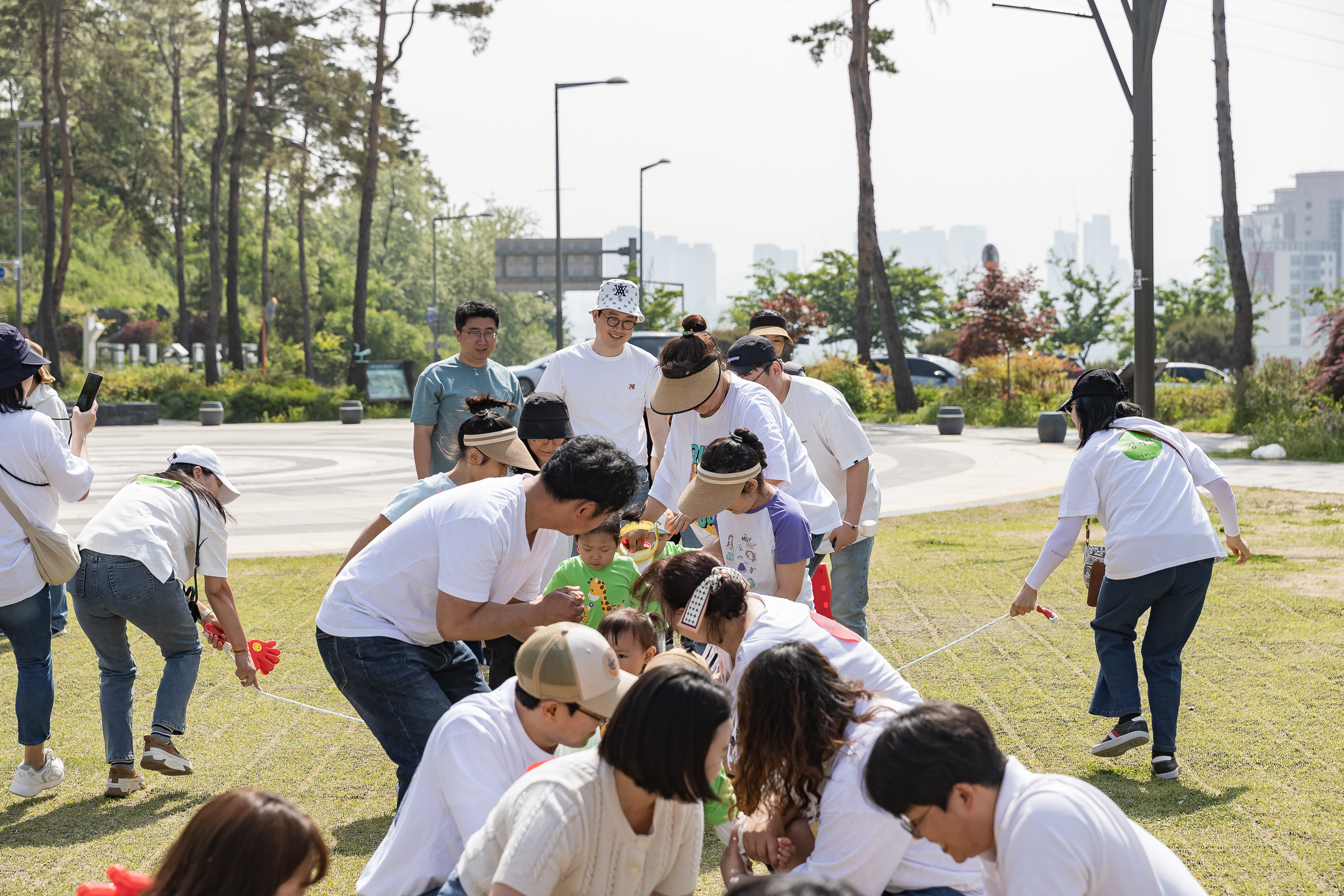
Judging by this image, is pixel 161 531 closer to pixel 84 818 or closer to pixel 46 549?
pixel 46 549

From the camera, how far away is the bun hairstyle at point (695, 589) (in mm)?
3271

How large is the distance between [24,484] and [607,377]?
2.79 m

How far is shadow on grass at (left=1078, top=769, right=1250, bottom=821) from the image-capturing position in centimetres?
440

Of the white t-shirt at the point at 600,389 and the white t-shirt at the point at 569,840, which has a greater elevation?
the white t-shirt at the point at 600,389

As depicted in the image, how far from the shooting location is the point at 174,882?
6.64 ft

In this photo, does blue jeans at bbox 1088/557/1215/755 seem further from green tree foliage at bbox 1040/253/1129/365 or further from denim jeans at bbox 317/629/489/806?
green tree foliage at bbox 1040/253/1129/365

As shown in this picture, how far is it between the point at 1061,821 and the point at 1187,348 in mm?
55189

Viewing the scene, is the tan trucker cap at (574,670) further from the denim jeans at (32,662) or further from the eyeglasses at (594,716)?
the denim jeans at (32,662)

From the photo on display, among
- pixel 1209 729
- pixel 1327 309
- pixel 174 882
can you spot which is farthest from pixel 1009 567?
pixel 1327 309

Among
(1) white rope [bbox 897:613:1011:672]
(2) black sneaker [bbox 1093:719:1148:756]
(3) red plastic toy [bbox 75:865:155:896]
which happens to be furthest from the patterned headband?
(1) white rope [bbox 897:613:1011:672]

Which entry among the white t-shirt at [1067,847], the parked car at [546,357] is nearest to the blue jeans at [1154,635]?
the white t-shirt at [1067,847]

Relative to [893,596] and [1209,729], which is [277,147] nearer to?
[893,596]

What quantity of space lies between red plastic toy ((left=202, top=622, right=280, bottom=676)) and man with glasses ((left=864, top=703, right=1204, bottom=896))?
3.35 metres

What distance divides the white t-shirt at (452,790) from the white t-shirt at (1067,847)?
1.04 metres
